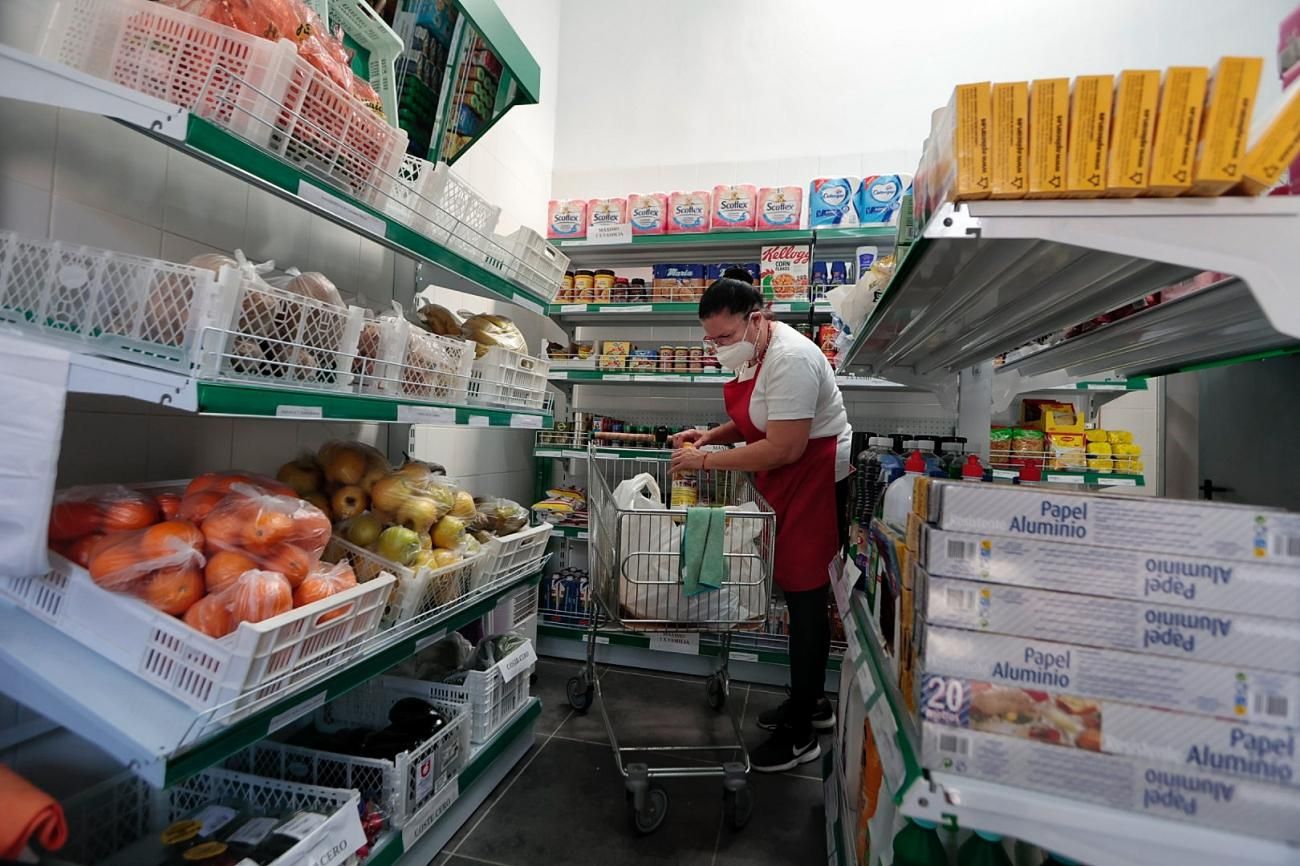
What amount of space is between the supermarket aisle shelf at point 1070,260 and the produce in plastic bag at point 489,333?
1264mm

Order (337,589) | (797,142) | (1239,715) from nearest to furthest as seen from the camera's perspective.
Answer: (1239,715) < (337,589) < (797,142)

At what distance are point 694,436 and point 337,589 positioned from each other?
190 cm

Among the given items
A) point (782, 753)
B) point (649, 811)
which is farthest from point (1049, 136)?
point (782, 753)

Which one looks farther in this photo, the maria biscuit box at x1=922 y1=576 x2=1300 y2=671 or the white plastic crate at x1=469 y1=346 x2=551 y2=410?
the white plastic crate at x1=469 y1=346 x2=551 y2=410

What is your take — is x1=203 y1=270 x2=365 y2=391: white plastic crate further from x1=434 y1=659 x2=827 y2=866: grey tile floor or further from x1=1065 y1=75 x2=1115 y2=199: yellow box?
x1=434 y1=659 x2=827 y2=866: grey tile floor

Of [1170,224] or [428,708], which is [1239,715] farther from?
[428,708]

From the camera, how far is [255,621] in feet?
3.72

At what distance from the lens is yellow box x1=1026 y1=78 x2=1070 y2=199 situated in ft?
2.69

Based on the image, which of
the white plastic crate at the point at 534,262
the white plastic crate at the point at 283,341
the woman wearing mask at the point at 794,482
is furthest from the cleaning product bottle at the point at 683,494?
the white plastic crate at the point at 283,341

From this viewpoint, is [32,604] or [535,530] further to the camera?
[535,530]

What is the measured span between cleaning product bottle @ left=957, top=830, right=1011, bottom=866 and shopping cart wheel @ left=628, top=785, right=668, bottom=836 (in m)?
1.19

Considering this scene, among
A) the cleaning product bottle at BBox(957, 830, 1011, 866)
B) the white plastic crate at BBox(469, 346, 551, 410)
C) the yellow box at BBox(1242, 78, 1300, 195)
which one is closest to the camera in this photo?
the yellow box at BBox(1242, 78, 1300, 195)

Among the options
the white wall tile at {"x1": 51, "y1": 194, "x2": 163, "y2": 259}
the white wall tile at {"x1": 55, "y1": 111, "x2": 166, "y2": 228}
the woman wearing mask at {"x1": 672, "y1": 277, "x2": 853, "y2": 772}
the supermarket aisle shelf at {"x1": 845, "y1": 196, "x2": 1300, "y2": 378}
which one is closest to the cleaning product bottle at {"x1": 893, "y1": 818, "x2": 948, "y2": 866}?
the supermarket aisle shelf at {"x1": 845, "y1": 196, "x2": 1300, "y2": 378}

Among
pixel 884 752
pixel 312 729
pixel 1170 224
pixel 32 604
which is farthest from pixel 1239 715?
pixel 312 729
